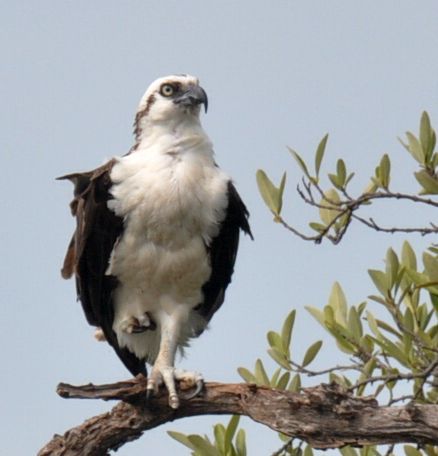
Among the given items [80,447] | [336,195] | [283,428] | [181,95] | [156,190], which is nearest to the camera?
[283,428]

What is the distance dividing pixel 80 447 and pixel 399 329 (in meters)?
1.67

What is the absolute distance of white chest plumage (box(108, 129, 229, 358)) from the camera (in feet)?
20.1

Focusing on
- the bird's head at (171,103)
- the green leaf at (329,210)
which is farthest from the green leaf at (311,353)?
the bird's head at (171,103)

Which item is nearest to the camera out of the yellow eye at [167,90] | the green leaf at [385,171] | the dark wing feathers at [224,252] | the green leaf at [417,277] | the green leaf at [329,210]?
the green leaf at [417,277]

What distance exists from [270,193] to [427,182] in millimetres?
910

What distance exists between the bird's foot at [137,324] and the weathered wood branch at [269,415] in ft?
3.26

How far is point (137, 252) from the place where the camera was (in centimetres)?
616

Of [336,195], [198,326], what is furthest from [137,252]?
[336,195]

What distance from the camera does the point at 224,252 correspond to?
21.5ft

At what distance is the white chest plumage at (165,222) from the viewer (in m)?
6.12

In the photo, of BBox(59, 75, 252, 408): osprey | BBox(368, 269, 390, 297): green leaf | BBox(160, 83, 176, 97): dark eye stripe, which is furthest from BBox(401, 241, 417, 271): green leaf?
BBox(160, 83, 176, 97): dark eye stripe

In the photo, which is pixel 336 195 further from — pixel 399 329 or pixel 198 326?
pixel 198 326

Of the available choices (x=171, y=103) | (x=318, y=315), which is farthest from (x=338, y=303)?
(x=171, y=103)

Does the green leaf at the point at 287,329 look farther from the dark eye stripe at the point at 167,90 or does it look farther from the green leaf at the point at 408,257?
the dark eye stripe at the point at 167,90
